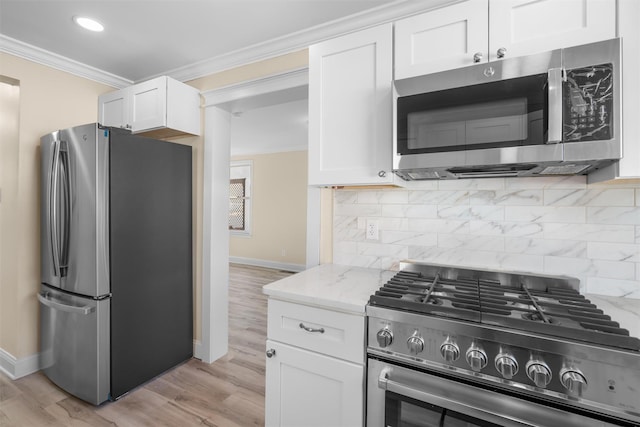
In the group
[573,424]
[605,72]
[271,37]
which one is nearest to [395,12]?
[271,37]

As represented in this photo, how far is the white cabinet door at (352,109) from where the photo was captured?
1.53 m

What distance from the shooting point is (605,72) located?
3.62ft

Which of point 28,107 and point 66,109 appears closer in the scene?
point 28,107

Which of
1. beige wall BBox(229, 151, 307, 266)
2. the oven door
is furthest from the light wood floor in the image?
beige wall BBox(229, 151, 307, 266)

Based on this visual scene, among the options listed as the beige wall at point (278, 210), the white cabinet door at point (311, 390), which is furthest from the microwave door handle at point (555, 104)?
the beige wall at point (278, 210)

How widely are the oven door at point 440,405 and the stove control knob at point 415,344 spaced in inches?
3.6

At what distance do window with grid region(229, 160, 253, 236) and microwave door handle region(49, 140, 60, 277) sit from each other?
15.9 ft

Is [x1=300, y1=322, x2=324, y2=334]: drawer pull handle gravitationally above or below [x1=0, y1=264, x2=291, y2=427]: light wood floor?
above

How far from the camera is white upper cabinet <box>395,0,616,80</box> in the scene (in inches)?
45.7

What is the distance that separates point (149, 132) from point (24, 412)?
2.10 m

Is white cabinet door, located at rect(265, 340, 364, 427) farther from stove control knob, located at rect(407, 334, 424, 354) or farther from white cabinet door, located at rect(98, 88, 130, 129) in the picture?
white cabinet door, located at rect(98, 88, 130, 129)

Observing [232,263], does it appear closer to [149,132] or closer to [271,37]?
[149,132]

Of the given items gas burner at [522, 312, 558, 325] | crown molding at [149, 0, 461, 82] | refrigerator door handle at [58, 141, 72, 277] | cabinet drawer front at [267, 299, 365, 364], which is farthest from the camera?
refrigerator door handle at [58, 141, 72, 277]

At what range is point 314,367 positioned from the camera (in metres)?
1.37
